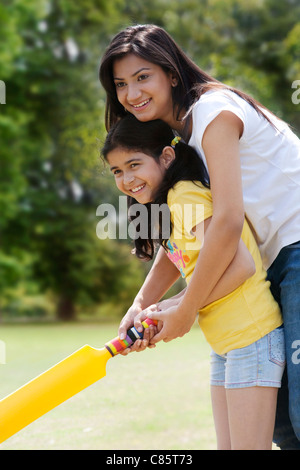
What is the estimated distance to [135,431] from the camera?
3.23m

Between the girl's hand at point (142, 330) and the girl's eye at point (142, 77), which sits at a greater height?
the girl's eye at point (142, 77)

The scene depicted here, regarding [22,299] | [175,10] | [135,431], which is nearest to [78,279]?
[22,299]

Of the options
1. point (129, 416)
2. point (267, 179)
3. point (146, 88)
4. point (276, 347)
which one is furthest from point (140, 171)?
point (129, 416)

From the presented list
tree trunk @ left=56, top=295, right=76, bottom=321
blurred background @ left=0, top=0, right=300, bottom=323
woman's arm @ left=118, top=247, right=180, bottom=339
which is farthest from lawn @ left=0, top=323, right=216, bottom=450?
tree trunk @ left=56, top=295, right=76, bottom=321

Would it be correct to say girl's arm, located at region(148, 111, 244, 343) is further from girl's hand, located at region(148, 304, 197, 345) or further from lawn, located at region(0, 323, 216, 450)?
lawn, located at region(0, 323, 216, 450)

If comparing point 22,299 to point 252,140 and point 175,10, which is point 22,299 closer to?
point 175,10

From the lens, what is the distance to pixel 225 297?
64.1 inches

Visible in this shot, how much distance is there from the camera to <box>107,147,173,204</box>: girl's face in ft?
5.73

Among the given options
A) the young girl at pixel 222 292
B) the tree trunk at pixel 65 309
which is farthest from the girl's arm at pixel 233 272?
the tree trunk at pixel 65 309

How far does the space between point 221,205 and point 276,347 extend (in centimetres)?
39

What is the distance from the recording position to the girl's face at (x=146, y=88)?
1.77m

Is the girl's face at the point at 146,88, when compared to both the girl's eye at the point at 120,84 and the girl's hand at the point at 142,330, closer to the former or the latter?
the girl's eye at the point at 120,84

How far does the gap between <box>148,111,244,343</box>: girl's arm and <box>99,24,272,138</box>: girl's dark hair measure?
178 millimetres

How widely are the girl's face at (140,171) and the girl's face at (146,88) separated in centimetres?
12
